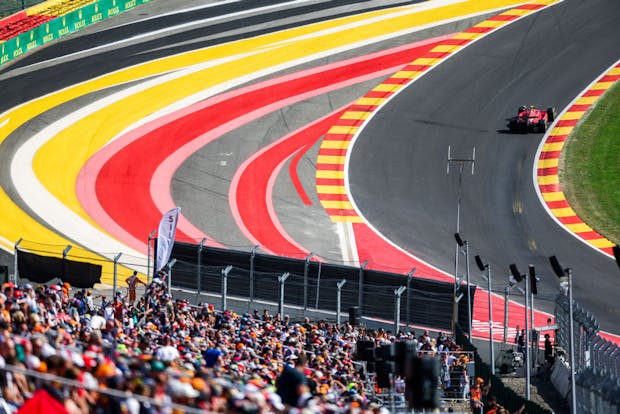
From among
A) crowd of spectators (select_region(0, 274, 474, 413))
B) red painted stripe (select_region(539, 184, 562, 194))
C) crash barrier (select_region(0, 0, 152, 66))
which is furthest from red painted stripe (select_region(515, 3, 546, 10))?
crowd of spectators (select_region(0, 274, 474, 413))

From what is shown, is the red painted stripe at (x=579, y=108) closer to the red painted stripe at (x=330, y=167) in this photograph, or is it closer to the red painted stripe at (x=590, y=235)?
the red painted stripe at (x=590, y=235)

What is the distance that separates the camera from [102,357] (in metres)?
13.9

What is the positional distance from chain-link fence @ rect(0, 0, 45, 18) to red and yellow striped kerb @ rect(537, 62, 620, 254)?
24.6 m

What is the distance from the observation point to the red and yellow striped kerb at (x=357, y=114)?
4031cm

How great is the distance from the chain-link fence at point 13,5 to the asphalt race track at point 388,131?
10.5 feet

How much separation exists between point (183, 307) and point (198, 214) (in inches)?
552

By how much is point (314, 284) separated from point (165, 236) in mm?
5684

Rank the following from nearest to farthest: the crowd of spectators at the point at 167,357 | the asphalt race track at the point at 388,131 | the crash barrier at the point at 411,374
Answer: the crowd of spectators at the point at 167,357
the crash barrier at the point at 411,374
the asphalt race track at the point at 388,131

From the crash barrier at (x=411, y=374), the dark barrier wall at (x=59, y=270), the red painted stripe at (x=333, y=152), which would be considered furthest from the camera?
the red painted stripe at (x=333, y=152)

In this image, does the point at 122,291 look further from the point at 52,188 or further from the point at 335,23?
the point at 335,23

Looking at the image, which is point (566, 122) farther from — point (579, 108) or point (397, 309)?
point (397, 309)

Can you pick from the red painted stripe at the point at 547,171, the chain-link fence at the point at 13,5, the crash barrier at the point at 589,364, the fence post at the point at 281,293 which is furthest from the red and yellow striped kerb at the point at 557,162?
the chain-link fence at the point at 13,5

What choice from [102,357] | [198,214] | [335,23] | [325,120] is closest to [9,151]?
[198,214]

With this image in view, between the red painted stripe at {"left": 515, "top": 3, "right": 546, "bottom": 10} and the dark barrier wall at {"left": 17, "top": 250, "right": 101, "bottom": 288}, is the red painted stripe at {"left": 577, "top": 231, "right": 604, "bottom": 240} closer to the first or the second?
the dark barrier wall at {"left": 17, "top": 250, "right": 101, "bottom": 288}
